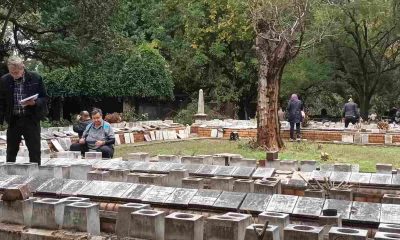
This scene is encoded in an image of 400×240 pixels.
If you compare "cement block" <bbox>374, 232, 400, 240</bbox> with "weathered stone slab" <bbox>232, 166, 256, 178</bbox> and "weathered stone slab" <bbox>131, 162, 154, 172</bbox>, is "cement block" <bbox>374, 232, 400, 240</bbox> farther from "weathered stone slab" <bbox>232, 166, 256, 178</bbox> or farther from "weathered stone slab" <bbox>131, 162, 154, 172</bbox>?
"weathered stone slab" <bbox>131, 162, 154, 172</bbox>

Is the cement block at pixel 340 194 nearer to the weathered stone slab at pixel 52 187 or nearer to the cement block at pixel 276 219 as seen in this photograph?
the cement block at pixel 276 219

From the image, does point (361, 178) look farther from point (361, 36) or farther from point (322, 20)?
point (361, 36)

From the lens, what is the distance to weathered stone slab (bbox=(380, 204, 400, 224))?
11.6 feet

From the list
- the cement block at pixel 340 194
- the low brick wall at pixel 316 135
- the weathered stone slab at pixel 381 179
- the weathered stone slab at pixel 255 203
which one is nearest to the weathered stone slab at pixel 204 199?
the weathered stone slab at pixel 255 203

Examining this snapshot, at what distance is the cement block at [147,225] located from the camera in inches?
134

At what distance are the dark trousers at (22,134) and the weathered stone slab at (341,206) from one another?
3822 mm

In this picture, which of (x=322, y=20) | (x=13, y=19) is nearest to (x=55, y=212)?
(x=13, y=19)

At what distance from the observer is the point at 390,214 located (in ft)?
11.9

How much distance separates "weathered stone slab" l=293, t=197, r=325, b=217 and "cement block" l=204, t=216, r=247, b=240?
2.07 feet

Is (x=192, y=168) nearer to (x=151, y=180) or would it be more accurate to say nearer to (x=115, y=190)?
(x=151, y=180)

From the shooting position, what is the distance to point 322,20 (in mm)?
24906

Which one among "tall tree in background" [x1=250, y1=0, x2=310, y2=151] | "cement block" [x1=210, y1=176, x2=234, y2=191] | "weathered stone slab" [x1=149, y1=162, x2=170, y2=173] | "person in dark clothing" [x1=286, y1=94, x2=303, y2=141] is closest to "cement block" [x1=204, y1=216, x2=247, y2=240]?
"cement block" [x1=210, y1=176, x2=234, y2=191]

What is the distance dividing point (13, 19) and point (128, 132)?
638 centimetres

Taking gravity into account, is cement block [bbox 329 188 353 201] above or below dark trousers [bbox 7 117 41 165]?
below
